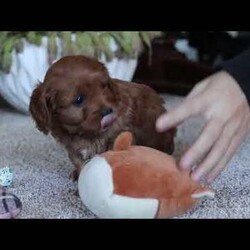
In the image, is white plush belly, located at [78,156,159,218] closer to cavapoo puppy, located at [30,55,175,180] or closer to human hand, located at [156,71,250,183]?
human hand, located at [156,71,250,183]

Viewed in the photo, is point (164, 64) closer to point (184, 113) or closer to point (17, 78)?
point (17, 78)

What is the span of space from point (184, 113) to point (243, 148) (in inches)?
32.7

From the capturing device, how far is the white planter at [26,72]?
2.12 meters

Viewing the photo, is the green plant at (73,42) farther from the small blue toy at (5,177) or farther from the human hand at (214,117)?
the human hand at (214,117)

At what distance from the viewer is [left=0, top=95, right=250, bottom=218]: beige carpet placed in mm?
1192

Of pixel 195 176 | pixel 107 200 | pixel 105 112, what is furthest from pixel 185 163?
pixel 105 112

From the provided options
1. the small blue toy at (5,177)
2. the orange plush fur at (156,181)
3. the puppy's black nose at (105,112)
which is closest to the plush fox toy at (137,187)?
the orange plush fur at (156,181)

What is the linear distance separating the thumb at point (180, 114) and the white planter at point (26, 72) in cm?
125

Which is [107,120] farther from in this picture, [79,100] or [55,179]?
[55,179]

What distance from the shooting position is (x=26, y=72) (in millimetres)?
2148

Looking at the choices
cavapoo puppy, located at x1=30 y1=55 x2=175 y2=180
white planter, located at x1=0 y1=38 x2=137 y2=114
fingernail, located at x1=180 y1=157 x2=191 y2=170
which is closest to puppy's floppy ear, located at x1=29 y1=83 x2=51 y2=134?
cavapoo puppy, located at x1=30 y1=55 x2=175 y2=180

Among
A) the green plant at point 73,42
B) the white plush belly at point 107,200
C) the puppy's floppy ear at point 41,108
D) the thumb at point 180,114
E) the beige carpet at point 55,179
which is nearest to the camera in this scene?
the thumb at point 180,114
